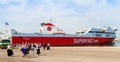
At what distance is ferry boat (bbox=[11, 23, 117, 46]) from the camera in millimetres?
86625

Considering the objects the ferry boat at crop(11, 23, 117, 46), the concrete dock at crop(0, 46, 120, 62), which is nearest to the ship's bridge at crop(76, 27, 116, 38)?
the ferry boat at crop(11, 23, 117, 46)

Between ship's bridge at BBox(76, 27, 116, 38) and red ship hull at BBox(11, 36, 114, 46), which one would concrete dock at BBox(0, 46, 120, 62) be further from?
ship's bridge at BBox(76, 27, 116, 38)

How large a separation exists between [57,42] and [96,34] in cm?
1537

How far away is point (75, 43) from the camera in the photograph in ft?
305

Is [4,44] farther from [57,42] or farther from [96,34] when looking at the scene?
[96,34]

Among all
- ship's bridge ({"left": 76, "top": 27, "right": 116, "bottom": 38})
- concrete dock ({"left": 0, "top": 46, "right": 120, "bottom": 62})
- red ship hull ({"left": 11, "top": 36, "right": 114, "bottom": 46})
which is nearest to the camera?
concrete dock ({"left": 0, "top": 46, "right": 120, "bottom": 62})

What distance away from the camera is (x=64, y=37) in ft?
299

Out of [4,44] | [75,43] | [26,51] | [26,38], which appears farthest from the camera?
[75,43]

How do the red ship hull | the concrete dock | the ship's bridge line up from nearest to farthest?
the concrete dock → the red ship hull → the ship's bridge

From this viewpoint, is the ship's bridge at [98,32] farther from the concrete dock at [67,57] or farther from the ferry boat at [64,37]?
the concrete dock at [67,57]

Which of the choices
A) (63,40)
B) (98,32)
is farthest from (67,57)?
(98,32)

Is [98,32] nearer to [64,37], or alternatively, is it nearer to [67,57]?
[64,37]

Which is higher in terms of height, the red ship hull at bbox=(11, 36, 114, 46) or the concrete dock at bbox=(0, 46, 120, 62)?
the red ship hull at bbox=(11, 36, 114, 46)

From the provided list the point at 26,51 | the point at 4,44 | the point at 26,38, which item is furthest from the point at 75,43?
the point at 26,51
